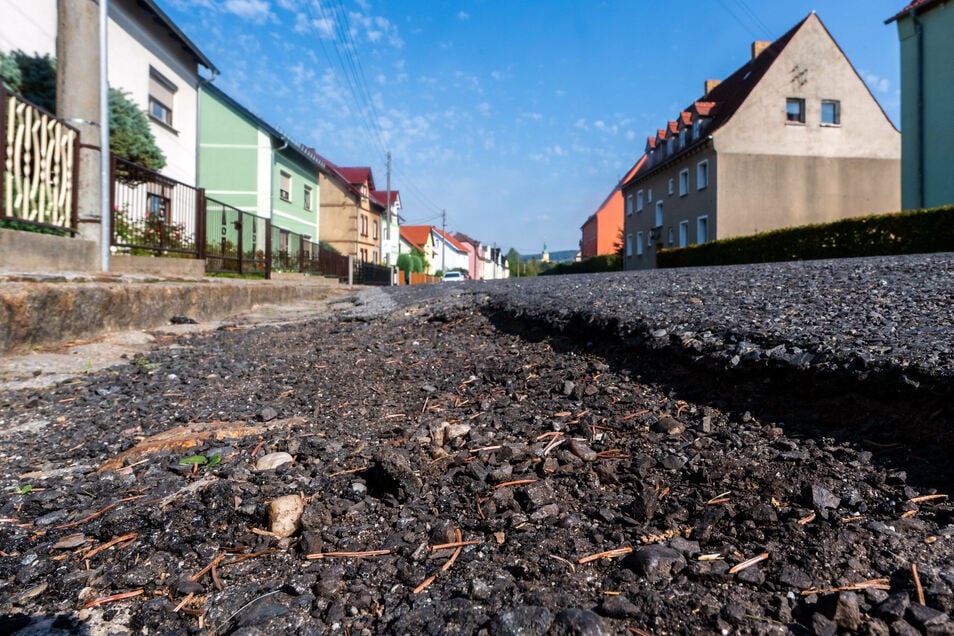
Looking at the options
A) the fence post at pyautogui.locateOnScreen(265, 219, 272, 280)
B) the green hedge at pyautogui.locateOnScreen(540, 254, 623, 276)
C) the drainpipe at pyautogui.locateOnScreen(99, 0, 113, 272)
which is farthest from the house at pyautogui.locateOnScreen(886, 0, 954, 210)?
the drainpipe at pyautogui.locateOnScreen(99, 0, 113, 272)

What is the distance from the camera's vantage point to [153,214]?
7680 millimetres

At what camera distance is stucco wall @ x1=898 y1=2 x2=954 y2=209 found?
14.2m

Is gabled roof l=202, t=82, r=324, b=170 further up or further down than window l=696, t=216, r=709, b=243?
further up

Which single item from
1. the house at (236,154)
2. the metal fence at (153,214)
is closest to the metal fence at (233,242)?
the metal fence at (153,214)

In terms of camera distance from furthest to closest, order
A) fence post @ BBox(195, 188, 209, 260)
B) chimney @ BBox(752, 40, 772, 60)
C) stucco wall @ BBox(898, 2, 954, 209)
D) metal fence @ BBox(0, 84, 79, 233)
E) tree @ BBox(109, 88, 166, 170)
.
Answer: chimney @ BBox(752, 40, 772, 60) → stucco wall @ BBox(898, 2, 954, 209) → tree @ BBox(109, 88, 166, 170) → fence post @ BBox(195, 188, 209, 260) → metal fence @ BBox(0, 84, 79, 233)

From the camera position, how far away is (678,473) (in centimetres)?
149

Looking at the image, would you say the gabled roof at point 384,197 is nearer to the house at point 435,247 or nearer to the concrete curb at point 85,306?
the house at point 435,247

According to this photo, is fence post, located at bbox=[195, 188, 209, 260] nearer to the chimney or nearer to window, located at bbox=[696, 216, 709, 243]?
window, located at bbox=[696, 216, 709, 243]

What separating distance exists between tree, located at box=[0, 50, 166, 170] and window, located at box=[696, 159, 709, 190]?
70.3 feet

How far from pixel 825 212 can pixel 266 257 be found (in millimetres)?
22896

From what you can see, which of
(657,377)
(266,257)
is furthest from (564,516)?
(266,257)

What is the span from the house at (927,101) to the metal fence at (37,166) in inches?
742

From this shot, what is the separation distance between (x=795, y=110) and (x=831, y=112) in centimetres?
147

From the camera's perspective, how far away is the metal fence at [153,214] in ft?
22.8
